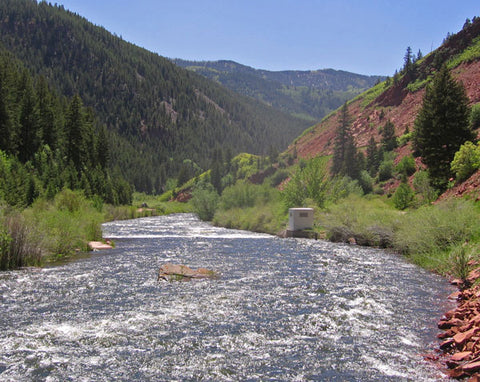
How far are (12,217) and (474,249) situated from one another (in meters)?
22.2

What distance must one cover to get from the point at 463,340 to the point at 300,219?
34643mm

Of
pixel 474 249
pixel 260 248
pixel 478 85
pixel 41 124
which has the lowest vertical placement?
pixel 260 248

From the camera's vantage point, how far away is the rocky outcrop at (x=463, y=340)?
9279mm

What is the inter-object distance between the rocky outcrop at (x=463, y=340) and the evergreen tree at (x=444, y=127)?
1184 inches

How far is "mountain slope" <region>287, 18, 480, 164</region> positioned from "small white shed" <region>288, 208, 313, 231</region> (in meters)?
29.3

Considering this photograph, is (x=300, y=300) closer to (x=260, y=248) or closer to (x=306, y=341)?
(x=306, y=341)

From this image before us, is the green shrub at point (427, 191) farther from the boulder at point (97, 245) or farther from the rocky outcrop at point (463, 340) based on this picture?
the boulder at point (97, 245)

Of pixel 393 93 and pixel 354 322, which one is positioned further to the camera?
pixel 393 93

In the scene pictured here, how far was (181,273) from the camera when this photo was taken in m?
21.0

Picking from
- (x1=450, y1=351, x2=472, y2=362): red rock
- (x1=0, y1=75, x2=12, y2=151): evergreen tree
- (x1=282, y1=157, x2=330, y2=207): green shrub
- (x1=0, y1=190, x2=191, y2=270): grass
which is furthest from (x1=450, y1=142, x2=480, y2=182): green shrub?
(x1=0, y1=75, x2=12, y2=151): evergreen tree

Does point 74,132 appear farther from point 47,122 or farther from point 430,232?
point 430,232

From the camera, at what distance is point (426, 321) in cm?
1360

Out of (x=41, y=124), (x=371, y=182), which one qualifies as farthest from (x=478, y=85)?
(x=41, y=124)

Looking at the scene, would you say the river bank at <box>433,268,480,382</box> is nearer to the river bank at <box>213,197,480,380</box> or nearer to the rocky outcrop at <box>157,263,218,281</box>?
the river bank at <box>213,197,480,380</box>
